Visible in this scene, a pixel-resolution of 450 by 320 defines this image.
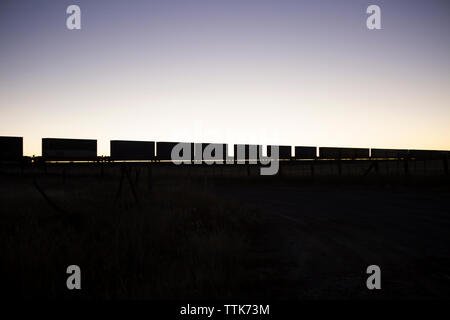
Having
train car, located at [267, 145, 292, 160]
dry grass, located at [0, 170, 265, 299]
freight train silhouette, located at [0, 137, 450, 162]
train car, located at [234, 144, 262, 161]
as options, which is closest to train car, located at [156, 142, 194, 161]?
freight train silhouette, located at [0, 137, 450, 162]

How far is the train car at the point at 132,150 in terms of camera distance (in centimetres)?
3179

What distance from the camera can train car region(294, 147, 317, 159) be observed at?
41513mm

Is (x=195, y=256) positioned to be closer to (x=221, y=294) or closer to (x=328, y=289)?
(x=221, y=294)

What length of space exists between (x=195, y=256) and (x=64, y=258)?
2690 millimetres

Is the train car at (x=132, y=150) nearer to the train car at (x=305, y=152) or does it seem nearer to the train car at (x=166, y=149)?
the train car at (x=166, y=149)

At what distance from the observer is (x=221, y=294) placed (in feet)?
14.9

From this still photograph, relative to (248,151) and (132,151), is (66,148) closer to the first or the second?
(132,151)

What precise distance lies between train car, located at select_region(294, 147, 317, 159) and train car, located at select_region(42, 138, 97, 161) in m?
26.4

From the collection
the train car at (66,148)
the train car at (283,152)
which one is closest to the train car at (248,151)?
the train car at (283,152)

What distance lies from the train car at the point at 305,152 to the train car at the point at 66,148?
26415 millimetres

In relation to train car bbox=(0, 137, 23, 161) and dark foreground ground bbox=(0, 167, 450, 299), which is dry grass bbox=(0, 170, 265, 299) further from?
train car bbox=(0, 137, 23, 161)
